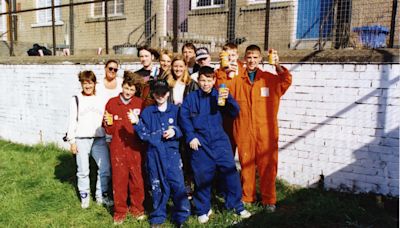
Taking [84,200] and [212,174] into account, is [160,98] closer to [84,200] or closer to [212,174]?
[212,174]

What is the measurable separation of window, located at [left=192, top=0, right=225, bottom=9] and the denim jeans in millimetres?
6890

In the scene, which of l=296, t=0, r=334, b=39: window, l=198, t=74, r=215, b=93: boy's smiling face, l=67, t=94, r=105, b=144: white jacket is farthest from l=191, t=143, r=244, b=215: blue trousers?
l=296, t=0, r=334, b=39: window

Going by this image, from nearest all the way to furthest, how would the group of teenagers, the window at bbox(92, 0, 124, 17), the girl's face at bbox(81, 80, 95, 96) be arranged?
the group of teenagers < the girl's face at bbox(81, 80, 95, 96) < the window at bbox(92, 0, 124, 17)

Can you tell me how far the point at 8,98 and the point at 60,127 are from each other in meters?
2.00

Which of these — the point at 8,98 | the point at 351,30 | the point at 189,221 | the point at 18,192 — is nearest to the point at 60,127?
the point at 8,98

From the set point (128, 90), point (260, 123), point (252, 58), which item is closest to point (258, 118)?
point (260, 123)

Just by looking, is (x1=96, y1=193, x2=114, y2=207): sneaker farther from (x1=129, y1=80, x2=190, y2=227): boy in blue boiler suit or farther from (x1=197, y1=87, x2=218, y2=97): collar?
(x1=197, y1=87, x2=218, y2=97): collar

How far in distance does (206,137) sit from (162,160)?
52cm

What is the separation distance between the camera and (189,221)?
13.8ft

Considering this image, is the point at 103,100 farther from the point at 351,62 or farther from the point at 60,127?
the point at 60,127

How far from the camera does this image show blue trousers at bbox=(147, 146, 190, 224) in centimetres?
406

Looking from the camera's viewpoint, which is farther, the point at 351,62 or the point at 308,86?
the point at 308,86

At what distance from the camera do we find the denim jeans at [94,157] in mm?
4809

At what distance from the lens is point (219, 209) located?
14.9 ft
